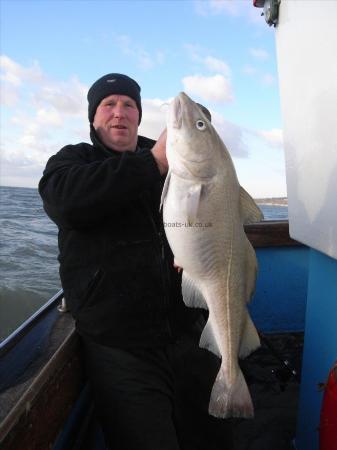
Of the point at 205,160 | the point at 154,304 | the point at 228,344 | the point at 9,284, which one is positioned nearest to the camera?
the point at 205,160

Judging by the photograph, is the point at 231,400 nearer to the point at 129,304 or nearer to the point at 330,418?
the point at 330,418

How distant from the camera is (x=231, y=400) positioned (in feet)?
7.33

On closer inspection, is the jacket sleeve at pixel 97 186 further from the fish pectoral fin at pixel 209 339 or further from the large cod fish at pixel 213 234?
the fish pectoral fin at pixel 209 339

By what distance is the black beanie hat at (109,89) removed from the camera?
126 inches

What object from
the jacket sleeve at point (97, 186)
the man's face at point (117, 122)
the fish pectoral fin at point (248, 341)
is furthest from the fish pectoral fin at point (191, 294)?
the man's face at point (117, 122)

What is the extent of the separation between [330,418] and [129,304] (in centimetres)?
134

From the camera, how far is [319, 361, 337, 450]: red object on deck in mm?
2074

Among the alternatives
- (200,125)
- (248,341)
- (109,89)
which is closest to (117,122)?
(109,89)

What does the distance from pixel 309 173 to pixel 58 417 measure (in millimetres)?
2246

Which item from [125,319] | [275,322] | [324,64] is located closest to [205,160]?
[324,64]

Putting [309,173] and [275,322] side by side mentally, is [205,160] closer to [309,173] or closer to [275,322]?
[309,173]

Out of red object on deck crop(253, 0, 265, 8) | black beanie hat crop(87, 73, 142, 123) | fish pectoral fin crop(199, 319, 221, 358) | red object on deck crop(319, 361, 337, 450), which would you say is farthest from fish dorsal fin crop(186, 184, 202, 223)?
red object on deck crop(253, 0, 265, 8)

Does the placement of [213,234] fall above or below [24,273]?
above

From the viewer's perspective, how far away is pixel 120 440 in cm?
254
